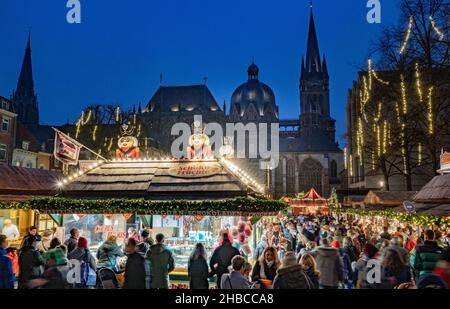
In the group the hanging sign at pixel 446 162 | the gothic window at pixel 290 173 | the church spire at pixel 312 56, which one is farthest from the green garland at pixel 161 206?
the church spire at pixel 312 56

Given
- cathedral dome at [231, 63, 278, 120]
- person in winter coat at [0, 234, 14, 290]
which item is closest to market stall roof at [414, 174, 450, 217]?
person in winter coat at [0, 234, 14, 290]

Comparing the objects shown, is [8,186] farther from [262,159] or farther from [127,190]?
[262,159]

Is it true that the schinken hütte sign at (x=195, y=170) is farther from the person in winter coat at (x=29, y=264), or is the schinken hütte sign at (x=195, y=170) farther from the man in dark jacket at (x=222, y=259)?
the person in winter coat at (x=29, y=264)

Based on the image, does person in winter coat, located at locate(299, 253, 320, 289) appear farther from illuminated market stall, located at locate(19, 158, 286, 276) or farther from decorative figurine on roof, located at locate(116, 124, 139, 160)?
decorative figurine on roof, located at locate(116, 124, 139, 160)

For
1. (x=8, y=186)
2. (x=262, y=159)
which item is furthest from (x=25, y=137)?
(x=262, y=159)

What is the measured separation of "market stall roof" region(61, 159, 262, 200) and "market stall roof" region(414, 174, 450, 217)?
268 inches

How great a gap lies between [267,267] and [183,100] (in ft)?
260

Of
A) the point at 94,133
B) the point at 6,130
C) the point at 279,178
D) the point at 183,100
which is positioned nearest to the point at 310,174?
the point at 279,178

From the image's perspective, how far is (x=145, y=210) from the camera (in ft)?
37.9

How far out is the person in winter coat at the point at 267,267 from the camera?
Result: 6773 mm

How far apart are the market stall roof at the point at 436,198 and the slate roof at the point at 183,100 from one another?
6801cm
